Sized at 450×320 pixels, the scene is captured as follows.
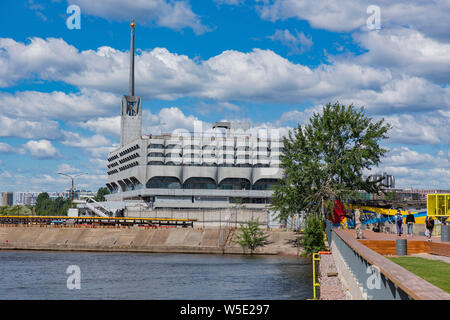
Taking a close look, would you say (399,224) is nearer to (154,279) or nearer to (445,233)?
(445,233)

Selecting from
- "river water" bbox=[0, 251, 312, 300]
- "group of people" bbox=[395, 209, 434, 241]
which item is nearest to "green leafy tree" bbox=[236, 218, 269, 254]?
"river water" bbox=[0, 251, 312, 300]

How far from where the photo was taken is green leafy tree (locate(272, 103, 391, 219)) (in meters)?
79.3

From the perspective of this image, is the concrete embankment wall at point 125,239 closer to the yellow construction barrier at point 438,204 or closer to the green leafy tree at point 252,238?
the green leafy tree at point 252,238

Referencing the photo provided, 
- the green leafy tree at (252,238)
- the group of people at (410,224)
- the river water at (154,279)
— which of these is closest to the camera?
the group of people at (410,224)

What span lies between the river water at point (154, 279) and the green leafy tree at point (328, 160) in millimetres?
10561

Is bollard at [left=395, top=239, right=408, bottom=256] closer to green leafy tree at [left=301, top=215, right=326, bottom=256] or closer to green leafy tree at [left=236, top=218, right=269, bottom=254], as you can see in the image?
green leafy tree at [left=301, top=215, right=326, bottom=256]

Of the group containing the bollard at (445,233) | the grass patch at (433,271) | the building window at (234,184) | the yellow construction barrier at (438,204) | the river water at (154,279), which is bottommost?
the river water at (154,279)

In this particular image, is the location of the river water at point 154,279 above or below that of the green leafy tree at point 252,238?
below

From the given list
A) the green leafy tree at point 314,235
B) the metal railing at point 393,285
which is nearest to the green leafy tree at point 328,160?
the green leafy tree at point 314,235

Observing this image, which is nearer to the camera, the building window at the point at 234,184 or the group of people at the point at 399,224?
the group of people at the point at 399,224

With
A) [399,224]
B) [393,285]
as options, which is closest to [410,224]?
[399,224]

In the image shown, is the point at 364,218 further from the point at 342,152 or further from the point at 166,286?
the point at 166,286

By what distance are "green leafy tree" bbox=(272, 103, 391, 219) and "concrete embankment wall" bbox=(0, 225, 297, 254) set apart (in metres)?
13.7

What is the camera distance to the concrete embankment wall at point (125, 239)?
312 feet
